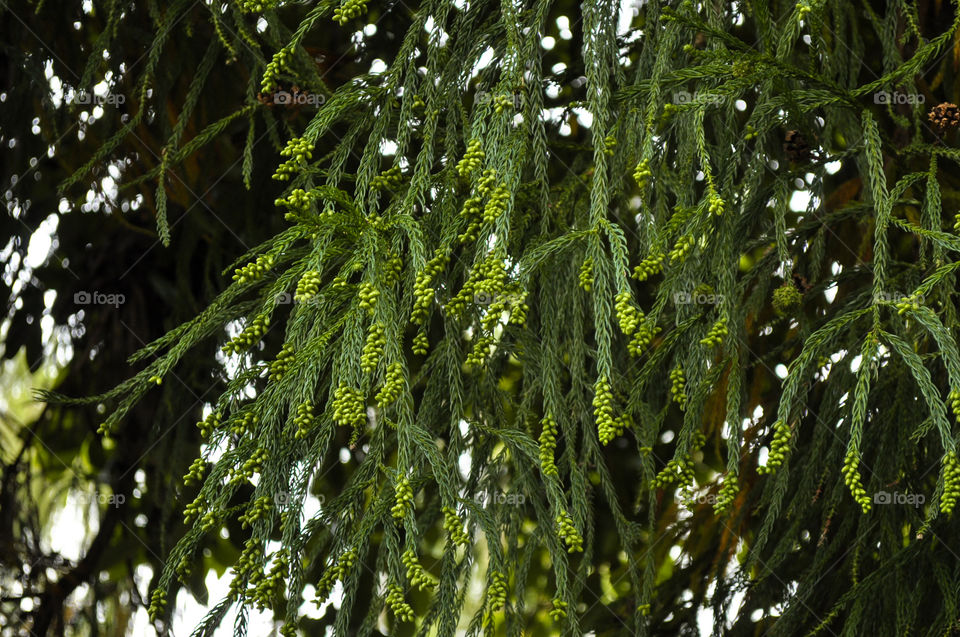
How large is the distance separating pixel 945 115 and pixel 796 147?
295 mm

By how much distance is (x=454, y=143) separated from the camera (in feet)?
5.20

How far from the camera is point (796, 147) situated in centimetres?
209

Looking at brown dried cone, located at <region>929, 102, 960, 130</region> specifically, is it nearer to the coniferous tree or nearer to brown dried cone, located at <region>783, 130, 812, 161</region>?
the coniferous tree

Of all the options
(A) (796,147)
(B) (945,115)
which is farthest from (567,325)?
(B) (945,115)

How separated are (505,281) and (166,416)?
1934 millimetres

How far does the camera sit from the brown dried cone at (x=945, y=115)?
79.7 inches

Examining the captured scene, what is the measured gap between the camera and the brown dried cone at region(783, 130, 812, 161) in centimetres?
208

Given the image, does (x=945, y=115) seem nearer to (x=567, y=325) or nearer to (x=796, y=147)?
(x=796, y=147)

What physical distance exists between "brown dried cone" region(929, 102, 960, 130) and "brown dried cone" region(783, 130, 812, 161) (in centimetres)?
25

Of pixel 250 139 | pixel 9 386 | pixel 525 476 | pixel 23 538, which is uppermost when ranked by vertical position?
pixel 9 386

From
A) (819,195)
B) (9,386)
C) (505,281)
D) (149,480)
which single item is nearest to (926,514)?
(819,195)

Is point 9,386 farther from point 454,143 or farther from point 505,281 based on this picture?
point 505,281

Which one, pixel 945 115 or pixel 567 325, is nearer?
pixel 567 325

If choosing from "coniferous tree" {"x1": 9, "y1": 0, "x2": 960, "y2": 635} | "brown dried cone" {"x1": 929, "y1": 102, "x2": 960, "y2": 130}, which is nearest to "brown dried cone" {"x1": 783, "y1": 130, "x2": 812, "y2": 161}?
"coniferous tree" {"x1": 9, "y1": 0, "x2": 960, "y2": 635}
